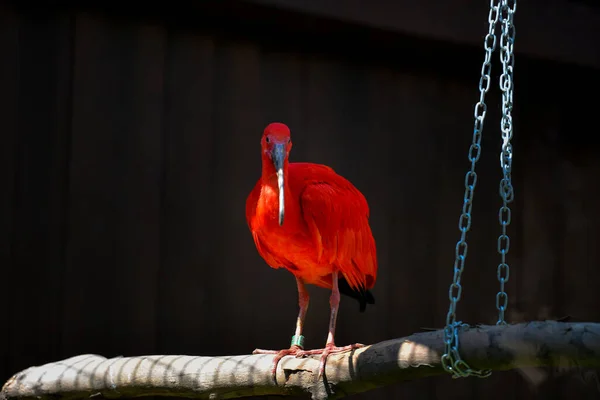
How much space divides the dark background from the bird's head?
3.99 ft

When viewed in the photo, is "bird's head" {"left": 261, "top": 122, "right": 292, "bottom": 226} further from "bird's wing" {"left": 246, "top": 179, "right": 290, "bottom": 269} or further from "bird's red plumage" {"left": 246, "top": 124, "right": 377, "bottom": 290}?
"bird's wing" {"left": 246, "top": 179, "right": 290, "bottom": 269}

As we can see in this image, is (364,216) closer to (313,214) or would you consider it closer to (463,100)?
(313,214)

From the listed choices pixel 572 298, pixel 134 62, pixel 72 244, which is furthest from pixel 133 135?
pixel 572 298

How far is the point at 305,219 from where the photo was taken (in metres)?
3.11

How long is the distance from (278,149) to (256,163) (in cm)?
138

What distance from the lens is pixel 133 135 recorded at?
4.11 meters

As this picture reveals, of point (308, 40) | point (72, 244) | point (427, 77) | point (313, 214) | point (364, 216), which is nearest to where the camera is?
point (313, 214)

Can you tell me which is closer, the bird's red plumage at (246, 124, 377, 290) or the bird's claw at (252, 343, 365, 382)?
the bird's claw at (252, 343, 365, 382)

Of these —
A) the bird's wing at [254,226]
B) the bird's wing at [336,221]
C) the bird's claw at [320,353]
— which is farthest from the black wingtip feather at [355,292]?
the bird's claw at [320,353]

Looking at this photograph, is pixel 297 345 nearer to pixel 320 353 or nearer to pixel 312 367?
pixel 320 353

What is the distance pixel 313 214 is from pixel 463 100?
230 centimetres

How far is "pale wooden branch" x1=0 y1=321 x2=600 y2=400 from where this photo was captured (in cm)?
206

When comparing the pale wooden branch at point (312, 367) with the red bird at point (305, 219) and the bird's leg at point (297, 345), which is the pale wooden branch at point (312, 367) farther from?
the red bird at point (305, 219)

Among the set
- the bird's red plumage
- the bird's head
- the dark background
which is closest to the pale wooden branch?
the bird's red plumage
